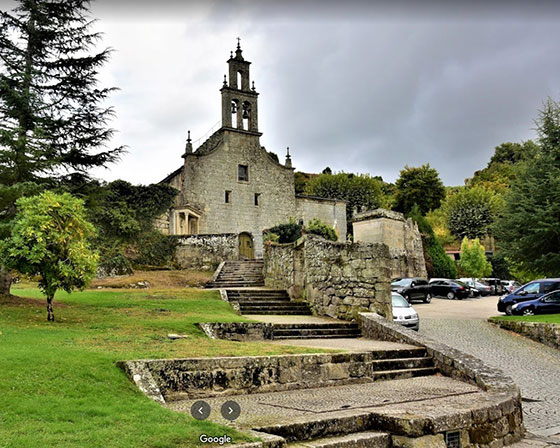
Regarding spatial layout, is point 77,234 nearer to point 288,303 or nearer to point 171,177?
point 288,303

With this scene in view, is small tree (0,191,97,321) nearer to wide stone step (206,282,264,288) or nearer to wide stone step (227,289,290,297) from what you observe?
wide stone step (227,289,290,297)

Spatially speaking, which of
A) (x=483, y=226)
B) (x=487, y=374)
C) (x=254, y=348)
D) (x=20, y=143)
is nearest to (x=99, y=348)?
(x=254, y=348)

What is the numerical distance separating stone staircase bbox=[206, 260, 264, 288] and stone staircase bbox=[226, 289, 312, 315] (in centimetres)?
423

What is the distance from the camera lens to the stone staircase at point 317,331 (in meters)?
12.5

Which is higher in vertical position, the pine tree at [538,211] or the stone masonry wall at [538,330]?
the pine tree at [538,211]

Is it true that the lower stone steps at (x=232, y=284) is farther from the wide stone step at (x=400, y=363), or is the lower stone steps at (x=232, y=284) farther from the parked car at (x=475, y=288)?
the parked car at (x=475, y=288)

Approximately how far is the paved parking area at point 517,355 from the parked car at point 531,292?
1.12m

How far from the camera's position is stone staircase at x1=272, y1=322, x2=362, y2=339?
492 inches

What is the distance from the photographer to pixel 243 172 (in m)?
43.9

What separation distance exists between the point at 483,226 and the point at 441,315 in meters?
37.2

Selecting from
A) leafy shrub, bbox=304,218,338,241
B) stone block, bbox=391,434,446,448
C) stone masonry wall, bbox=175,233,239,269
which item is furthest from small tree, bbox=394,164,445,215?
stone block, bbox=391,434,446,448

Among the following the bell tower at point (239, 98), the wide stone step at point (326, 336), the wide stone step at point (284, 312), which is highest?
the bell tower at point (239, 98)

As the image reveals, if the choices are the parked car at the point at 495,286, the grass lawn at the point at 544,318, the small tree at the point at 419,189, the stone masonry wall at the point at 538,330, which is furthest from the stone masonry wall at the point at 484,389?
the small tree at the point at 419,189

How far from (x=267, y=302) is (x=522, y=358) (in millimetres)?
7860
